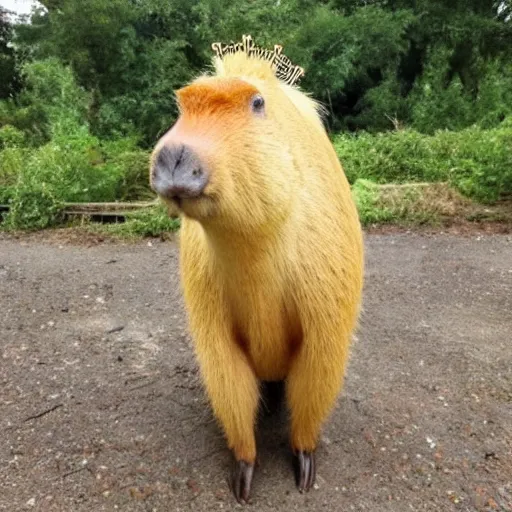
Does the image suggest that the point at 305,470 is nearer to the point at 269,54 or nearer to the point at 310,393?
the point at 310,393

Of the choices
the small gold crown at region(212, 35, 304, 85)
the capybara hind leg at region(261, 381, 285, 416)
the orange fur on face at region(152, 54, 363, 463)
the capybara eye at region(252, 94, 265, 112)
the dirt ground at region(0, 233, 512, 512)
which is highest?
the small gold crown at region(212, 35, 304, 85)

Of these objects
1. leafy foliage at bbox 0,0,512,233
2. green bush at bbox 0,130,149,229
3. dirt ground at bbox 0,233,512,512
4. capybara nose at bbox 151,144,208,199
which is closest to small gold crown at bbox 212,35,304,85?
capybara nose at bbox 151,144,208,199

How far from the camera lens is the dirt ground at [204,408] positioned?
245 centimetres

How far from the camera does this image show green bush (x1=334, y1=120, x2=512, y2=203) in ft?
24.4

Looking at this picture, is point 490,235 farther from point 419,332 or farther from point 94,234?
point 94,234

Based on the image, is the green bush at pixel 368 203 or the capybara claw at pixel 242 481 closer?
the capybara claw at pixel 242 481

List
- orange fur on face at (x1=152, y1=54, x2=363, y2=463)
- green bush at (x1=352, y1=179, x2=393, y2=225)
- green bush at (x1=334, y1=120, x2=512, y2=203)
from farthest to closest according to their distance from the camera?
green bush at (x1=334, y1=120, x2=512, y2=203) < green bush at (x1=352, y1=179, x2=393, y2=225) < orange fur on face at (x1=152, y1=54, x2=363, y2=463)

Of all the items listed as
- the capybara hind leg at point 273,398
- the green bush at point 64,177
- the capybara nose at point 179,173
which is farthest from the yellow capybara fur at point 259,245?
the green bush at point 64,177

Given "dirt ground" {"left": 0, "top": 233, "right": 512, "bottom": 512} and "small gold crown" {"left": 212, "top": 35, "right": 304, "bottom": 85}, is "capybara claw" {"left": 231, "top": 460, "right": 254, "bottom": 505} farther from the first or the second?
"small gold crown" {"left": 212, "top": 35, "right": 304, "bottom": 85}

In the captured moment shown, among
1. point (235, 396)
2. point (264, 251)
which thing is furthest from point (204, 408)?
point (264, 251)

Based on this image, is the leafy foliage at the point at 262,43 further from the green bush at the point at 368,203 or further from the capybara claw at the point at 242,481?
the capybara claw at the point at 242,481

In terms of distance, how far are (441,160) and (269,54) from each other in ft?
21.4

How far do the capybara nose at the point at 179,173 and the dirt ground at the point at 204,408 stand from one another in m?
1.57

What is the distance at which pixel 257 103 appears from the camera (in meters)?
1.63
